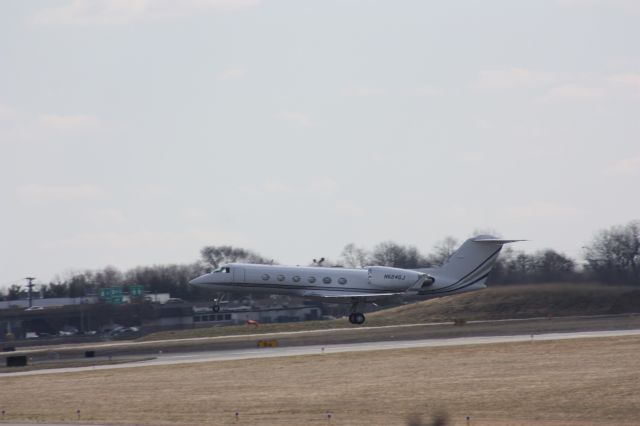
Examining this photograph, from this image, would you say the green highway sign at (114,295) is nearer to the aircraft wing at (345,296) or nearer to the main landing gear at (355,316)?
the main landing gear at (355,316)

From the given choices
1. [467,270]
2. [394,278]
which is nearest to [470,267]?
[467,270]

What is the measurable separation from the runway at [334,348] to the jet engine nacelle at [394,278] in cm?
815

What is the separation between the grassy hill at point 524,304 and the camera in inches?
2478

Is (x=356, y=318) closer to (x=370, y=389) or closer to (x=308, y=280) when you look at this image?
(x=308, y=280)

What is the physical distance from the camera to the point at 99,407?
37750 mm

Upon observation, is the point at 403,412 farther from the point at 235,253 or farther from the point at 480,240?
the point at 235,253

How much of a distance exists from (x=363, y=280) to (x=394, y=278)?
6.55ft

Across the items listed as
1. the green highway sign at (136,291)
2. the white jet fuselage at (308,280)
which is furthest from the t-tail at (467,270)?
the green highway sign at (136,291)

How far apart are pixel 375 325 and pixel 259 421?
46.7 m

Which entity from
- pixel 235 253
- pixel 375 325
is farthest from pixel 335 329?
pixel 235 253

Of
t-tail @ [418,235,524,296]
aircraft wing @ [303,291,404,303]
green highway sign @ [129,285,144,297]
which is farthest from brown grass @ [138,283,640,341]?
green highway sign @ [129,285,144,297]

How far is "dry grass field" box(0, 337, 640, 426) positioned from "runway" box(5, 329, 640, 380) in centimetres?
269

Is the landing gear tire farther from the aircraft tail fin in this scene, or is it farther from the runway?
the runway

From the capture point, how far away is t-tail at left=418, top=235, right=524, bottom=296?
6694 centimetres
